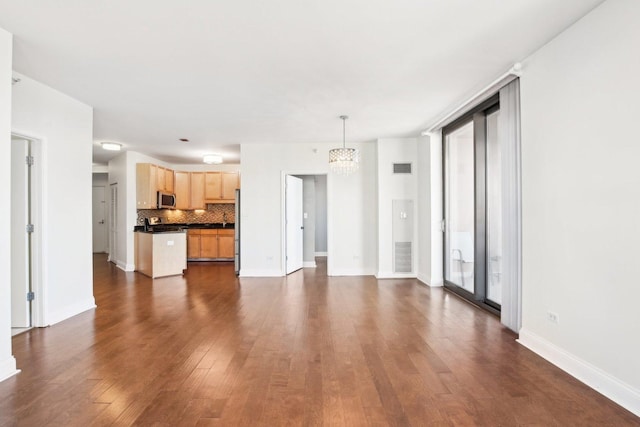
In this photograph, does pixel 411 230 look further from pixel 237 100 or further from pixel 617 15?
pixel 617 15

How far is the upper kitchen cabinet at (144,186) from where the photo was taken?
25.2 ft

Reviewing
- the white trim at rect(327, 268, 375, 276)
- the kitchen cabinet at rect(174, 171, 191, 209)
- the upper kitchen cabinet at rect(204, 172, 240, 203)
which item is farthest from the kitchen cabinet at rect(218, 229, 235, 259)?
the white trim at rect(327, 268, 375, 276)

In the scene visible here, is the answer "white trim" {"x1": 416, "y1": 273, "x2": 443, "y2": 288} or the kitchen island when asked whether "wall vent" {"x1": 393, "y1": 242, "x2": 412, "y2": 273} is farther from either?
the kitchen island

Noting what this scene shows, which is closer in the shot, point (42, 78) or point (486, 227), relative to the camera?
point (42, 78)

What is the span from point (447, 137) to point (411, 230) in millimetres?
1848

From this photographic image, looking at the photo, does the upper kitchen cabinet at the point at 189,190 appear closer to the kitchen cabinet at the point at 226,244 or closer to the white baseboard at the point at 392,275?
the kitchen cabinet at the point at 226,244

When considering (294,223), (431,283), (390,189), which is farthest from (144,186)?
(431,283)

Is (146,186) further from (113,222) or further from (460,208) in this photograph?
(460,208)

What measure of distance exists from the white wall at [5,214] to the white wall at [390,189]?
5.19m

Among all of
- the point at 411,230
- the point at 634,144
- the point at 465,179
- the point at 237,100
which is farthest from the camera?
the point at 411,230

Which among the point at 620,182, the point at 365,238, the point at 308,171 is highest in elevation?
the point at 308,171

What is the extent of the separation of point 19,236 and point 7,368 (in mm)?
1721

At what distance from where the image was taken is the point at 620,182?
7.16ft

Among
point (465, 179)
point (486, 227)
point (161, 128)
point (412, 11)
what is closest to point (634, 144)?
point (412, 11)
